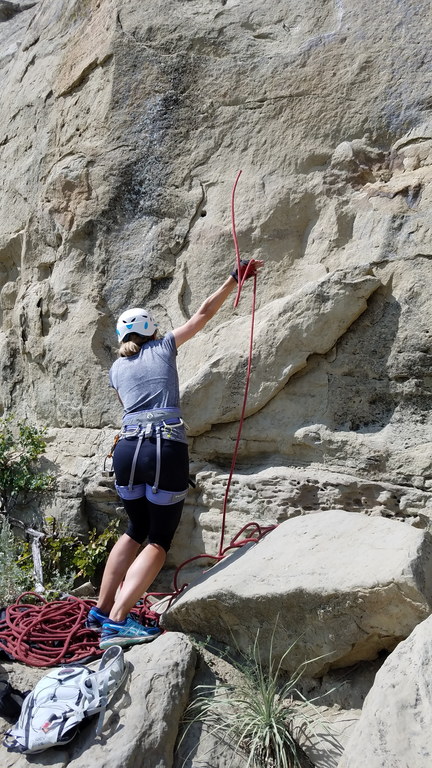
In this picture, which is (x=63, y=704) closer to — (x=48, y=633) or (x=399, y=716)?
(x=48, y=633)

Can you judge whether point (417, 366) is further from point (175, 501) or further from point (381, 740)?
point (381, 740)

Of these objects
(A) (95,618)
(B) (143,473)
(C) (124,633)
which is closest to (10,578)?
(A) (95,618)

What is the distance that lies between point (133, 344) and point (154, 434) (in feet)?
1.79

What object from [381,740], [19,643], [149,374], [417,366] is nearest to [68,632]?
[19,643]

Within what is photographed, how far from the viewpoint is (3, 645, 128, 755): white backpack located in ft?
9.71

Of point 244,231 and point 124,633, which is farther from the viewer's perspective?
point 244,231

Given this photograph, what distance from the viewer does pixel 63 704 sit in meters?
3.05

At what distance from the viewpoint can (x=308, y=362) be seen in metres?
4.54

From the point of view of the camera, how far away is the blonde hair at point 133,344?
4.16 metres

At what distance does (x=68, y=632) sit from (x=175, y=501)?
0.85 m

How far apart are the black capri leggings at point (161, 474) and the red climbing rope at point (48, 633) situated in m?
0.53

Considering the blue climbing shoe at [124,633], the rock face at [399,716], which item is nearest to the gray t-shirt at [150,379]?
the blue climbing shoe at [124,633]

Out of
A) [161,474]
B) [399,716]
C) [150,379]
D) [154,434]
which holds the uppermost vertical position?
[150,379]

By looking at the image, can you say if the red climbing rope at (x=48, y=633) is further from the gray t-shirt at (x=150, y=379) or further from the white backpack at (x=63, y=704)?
the gray t-shirt at (x=150, y=379)
